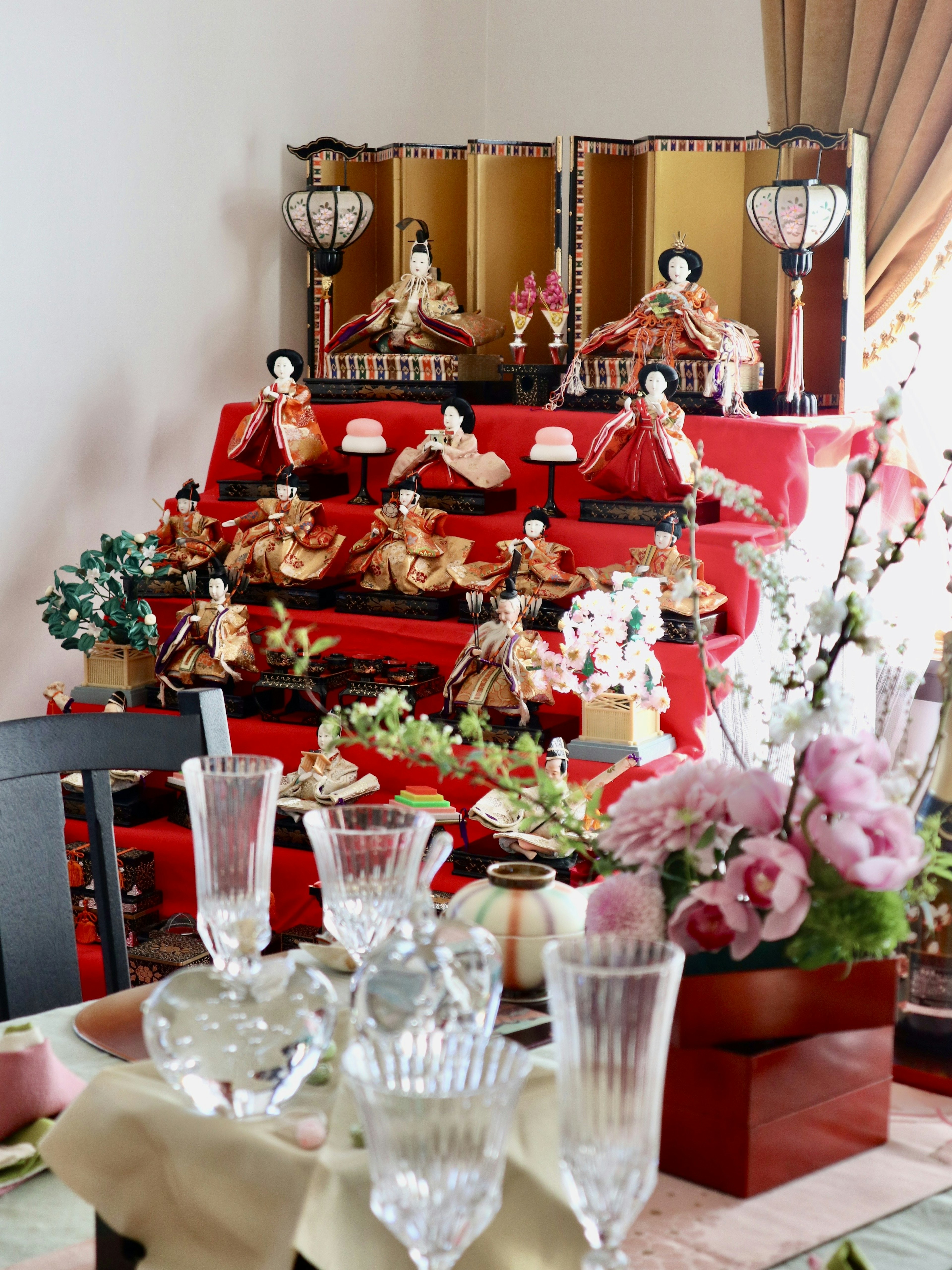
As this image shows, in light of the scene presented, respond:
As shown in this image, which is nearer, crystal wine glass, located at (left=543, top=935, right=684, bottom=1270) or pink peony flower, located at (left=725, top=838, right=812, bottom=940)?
crystal wine glass, located at (left=543, top=935, right=684, bottom=1270)

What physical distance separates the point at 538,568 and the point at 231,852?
221 centimetres

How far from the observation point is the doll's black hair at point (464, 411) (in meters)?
3.58

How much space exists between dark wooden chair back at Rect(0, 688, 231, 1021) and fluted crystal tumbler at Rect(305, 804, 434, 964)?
48 centimetres

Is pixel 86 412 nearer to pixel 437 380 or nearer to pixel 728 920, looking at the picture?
pixel 437 380

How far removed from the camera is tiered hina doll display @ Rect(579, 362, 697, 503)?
129 inches

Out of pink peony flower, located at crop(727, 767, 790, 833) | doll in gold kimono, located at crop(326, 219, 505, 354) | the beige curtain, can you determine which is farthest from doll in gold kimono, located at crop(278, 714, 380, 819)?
pink peony flower, located at crop(727, 767, 790, 833)

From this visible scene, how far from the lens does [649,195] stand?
4301 mm

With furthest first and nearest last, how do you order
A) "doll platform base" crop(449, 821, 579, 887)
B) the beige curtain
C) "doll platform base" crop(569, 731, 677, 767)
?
the beige curtain → "doll platform base" crop(569, 731, 677, 767) → "doll platform base" crop(449, 821, 579, 887)

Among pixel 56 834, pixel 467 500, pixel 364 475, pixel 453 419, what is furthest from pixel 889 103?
pixel 56 834

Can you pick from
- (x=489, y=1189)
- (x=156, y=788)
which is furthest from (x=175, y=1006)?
(x=156, y=788)

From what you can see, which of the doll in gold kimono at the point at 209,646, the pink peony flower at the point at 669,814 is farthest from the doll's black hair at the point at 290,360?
the pink peony flower at the point at 669,814

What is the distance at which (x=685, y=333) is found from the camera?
3.63 meters

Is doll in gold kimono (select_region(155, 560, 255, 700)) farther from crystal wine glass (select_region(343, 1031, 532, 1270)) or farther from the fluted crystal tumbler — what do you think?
crystal wine glass (select_region(343, 1031, 532, 1270))

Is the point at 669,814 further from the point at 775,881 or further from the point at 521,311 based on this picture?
the point at 521,311
